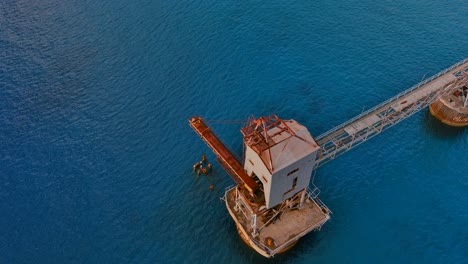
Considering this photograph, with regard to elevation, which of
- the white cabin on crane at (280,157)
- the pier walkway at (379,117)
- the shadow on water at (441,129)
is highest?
the white cabin on crane at (280,157)

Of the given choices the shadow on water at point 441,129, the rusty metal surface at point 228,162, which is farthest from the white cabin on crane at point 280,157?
the shadow on water at point 441,129

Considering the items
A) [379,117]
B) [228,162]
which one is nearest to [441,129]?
[379,117]

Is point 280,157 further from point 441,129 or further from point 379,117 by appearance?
point 441,129

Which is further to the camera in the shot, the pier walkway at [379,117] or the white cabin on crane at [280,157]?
the pier walkway at [379,117]

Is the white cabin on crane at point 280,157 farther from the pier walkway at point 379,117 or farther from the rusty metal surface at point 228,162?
the pier walkway at point 379,117

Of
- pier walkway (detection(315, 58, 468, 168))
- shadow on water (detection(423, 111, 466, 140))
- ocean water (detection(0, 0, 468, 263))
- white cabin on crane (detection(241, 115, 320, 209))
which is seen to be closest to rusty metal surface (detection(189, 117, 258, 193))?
white cabin on crane (detection(241, 115, 320, 209))

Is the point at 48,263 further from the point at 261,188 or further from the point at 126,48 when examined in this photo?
the point at 126,48
